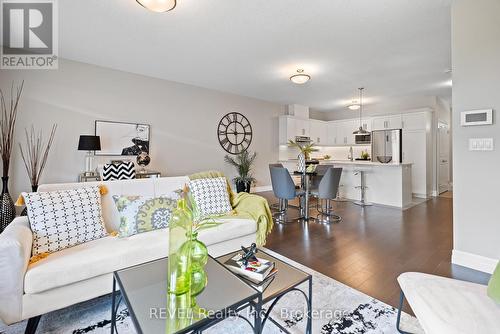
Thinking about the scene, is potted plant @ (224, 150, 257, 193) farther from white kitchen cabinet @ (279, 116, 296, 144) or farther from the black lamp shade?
the black lamp shade

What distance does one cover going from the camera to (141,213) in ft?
6.57

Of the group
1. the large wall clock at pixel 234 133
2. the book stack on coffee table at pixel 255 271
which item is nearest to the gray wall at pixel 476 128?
the book stack on coffee table at pixel 255 271

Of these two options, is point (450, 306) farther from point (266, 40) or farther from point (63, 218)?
point (266, 40)

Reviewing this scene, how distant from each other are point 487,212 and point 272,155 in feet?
17.4

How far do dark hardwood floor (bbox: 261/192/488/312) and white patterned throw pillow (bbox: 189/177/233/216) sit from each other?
2.72 feet

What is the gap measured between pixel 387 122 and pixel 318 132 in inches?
80.3

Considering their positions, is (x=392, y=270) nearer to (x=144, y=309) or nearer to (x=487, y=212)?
(x=487, y=212)

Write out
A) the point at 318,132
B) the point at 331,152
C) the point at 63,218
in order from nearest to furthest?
the point at 63,218 < the point at 318,132 < the point at 331,152

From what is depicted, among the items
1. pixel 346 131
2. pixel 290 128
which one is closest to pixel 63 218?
pixel 290 128

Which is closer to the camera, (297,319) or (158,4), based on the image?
(297,319)

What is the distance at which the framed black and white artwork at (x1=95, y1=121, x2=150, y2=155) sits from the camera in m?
4.34

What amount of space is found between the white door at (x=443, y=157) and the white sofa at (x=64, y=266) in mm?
7417

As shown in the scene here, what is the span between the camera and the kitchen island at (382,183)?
4879mm

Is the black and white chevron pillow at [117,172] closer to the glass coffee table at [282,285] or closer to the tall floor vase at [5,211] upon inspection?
the tall floor vase at [5,211]
